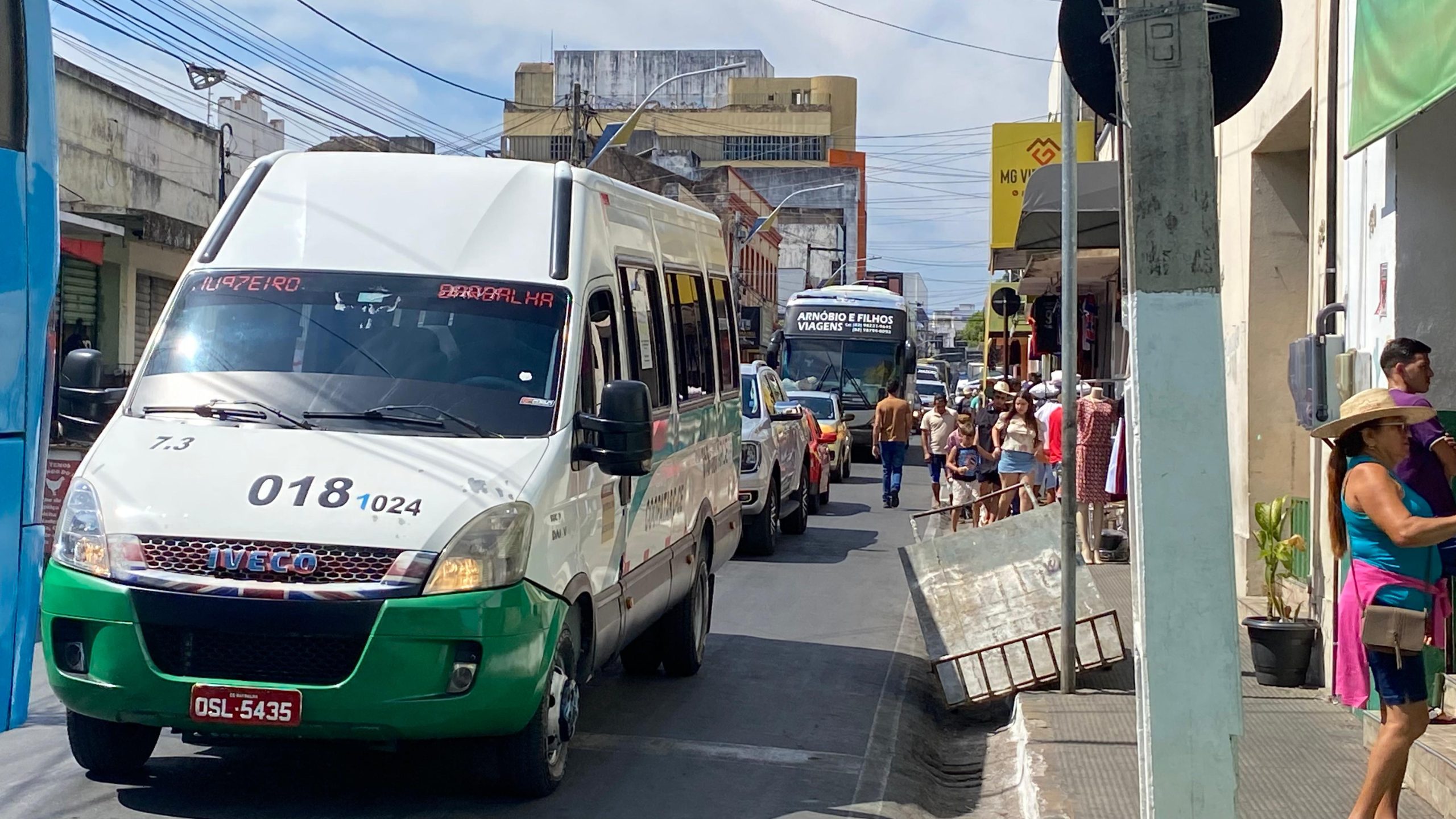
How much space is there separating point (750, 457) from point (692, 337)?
591 cm

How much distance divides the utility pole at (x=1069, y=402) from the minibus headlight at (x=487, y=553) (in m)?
3.44

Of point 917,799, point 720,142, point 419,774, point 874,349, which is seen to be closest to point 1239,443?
point 917,799

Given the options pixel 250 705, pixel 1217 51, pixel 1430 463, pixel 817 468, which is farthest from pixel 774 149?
pixel 1217 51

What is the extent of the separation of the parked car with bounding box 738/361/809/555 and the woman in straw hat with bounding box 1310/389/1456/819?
346 inches

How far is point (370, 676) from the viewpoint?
5652 millimetres

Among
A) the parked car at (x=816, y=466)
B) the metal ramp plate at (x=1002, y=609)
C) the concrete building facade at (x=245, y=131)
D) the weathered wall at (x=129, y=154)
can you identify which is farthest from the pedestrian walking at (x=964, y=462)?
the concrete building facade at (x=245, y=131)

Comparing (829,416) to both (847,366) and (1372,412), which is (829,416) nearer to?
(847,366)

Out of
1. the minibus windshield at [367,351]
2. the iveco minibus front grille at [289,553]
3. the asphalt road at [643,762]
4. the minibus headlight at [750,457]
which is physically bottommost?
the asphalt road at [643,762]

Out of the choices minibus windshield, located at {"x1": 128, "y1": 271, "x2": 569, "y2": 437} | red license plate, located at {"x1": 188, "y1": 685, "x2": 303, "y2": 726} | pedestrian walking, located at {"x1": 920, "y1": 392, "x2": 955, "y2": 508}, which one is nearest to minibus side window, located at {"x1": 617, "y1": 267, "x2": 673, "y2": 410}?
minibus windshield, located at {"x1": 128, "y1": 271, "x2": 569, "y2": 437}

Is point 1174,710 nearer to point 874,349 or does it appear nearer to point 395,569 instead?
point 395,569

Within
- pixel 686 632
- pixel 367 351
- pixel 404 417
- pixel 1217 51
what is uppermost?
pixel 1217 51

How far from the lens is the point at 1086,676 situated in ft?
29.3

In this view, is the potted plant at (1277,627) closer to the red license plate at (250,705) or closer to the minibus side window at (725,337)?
the minibus side window at (725,337)

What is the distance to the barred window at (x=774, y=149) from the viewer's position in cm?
9775
